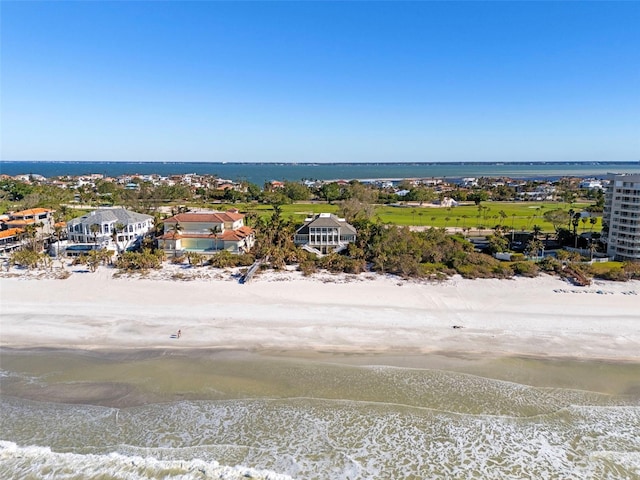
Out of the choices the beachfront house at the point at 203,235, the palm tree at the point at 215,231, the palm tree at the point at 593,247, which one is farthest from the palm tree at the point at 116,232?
the palm tree at the point at 593,247

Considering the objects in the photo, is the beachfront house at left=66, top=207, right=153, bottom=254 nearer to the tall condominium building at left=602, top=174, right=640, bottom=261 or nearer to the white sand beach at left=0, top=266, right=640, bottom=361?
the white sand beach at left=0, top=266, right=640, bottom=361

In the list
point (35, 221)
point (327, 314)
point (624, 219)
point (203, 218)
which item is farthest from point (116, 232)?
point (624, 219)

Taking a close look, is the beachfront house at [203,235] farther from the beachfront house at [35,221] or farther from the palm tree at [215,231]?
the beachfront house at [35,221]

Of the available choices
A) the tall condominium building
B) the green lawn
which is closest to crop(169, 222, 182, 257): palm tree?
the green lawn

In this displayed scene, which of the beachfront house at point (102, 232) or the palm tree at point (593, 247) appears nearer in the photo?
the palm tree at point (593, 247)

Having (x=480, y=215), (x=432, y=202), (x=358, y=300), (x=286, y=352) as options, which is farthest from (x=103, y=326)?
(x=432, y=202)

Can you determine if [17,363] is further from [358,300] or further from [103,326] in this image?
[358,300]
